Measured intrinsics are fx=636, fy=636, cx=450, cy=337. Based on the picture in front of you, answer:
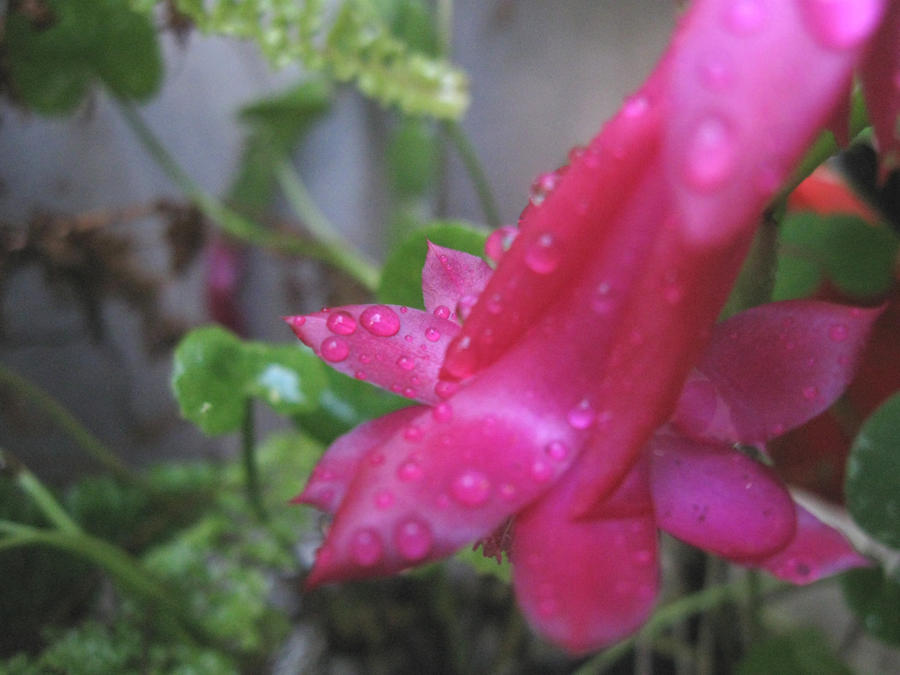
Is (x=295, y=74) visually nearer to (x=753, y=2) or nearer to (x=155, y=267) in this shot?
(x=155, y=267)

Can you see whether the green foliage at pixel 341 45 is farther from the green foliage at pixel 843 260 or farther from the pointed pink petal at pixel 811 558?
the pointed pink petal at pixel 811 558

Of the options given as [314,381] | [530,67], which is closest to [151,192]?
[530,67]

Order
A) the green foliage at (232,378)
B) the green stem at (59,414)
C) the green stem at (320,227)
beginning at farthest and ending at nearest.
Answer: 1. the green stem at (320,227)
2. the green stem at (59,414)
3. the green foliage at (232,378)

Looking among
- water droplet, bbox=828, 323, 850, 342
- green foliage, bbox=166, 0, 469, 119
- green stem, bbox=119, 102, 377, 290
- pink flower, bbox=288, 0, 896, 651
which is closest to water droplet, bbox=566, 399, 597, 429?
pink flower, bbox=288, 0, 896, 651

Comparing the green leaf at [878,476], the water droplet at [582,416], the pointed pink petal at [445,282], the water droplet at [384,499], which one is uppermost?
the pointed pink petal at [445,282]

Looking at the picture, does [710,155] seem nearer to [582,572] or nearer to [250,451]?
[582,572]

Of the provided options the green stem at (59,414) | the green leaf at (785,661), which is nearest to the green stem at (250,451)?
the green stem at (59,414)

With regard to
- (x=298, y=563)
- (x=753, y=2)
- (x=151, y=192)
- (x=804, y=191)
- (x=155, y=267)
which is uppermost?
(x=753, y=2)
